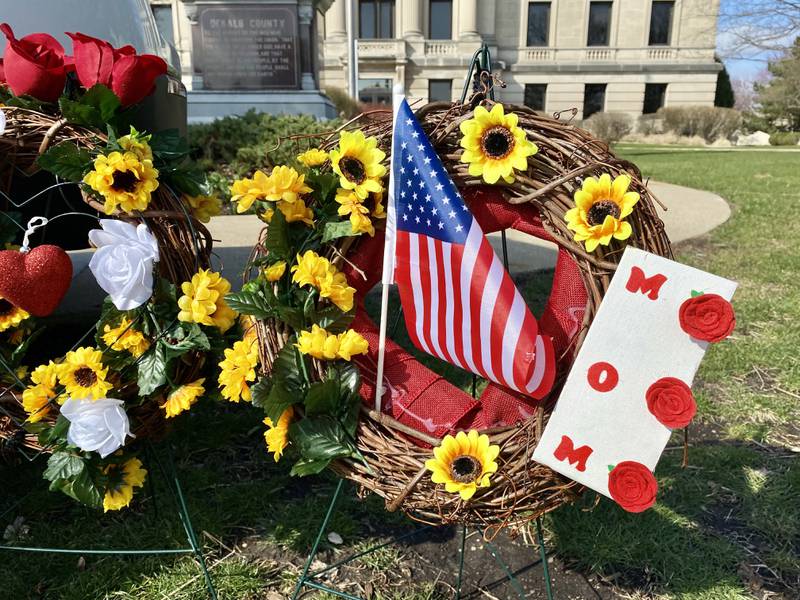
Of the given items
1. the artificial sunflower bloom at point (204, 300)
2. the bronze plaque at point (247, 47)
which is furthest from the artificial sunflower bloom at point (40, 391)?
the bronze plaque at point (247, 47)

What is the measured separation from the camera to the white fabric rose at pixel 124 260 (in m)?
1.72

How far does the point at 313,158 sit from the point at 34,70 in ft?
2.96

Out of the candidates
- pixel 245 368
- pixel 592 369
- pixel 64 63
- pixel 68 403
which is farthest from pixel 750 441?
pixel 64 63

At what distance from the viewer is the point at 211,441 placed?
2832 mm

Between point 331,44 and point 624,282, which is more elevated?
point 331,44

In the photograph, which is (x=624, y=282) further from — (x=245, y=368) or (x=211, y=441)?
(x=211, y=441)

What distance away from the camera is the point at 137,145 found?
1.79 m

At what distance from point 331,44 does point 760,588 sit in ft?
104

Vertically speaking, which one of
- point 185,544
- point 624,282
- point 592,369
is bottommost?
point 185,544

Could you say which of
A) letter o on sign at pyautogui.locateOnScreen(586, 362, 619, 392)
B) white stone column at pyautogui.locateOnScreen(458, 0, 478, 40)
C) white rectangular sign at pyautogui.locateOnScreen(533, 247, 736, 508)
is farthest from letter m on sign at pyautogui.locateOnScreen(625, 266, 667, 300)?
white stone column at pyautogui.locateOnScreen(458, 0, 478, 40)

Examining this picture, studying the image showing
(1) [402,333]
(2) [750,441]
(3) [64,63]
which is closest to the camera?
(3) [64,63]

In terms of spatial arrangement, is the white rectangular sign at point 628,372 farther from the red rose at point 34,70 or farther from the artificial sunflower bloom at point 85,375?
the red rose at point 34,70

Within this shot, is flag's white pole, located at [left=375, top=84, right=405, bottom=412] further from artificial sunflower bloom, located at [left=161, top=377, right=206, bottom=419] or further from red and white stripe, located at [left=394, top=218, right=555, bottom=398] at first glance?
artificial sunflower bloom, located at [left=161, top=377, right=206, bottom=419]

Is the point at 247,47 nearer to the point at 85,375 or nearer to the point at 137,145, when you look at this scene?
the point at 137,145
